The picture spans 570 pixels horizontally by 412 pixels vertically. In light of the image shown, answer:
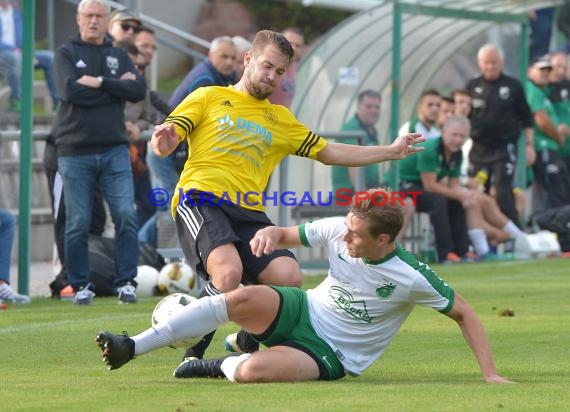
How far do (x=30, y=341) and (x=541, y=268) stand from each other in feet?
29.0

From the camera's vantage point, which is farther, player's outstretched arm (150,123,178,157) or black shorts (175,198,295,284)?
black shorts (175,198,295,284)

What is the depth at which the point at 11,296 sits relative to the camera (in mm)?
13086

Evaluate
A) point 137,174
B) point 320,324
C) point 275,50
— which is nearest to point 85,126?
point 137,174

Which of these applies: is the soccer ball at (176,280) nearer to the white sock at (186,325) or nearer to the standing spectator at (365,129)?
the standing spectator at (365,129)

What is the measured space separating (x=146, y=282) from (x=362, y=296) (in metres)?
6.43

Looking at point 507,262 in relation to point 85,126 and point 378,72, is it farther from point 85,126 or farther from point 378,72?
point 85,126

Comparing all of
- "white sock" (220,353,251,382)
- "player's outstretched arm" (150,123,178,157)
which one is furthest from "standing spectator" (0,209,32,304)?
"white sock" (220,353,251,382)

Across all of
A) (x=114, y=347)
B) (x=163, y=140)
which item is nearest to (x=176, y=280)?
(x=163, y=140)

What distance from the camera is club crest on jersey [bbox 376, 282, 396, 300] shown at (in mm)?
7926

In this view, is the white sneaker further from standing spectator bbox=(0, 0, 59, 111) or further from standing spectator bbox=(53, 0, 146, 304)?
standing spectator bbox=(0, 0, 59, 111)

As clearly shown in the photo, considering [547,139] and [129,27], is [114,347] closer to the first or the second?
[129,27]

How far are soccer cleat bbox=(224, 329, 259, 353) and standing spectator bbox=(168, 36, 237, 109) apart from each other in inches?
211

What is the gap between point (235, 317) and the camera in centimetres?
782

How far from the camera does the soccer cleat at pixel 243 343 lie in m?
8.69
